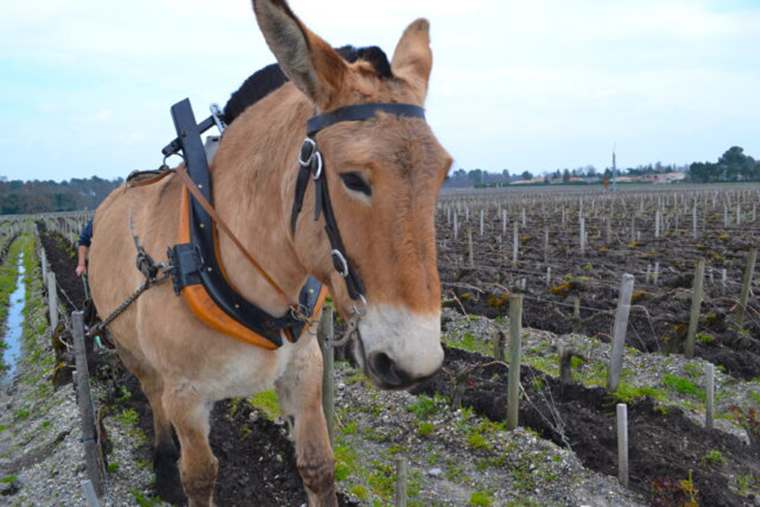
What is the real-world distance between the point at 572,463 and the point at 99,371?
605 centimetres

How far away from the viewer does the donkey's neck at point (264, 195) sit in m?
2.16

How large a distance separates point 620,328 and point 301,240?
16.9ft

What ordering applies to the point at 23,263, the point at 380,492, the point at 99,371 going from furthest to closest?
the point at 23,263
the point at 99,371
the point at 380,492

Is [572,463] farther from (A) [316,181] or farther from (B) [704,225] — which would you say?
(B) [704,225]

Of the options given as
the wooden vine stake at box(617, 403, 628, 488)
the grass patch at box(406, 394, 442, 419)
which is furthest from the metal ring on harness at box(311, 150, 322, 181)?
the grass patch at box(406, 394, 442, 419)

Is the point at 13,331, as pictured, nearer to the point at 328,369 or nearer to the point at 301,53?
the point at 328,369

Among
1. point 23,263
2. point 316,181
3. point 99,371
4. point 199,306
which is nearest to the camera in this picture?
point 316,181

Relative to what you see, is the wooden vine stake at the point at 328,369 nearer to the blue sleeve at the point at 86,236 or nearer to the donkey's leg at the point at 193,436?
the donkey's leg at the point at 193,436

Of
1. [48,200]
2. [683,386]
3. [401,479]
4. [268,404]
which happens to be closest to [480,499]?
[401,479]

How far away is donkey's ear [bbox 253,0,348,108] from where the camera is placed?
172cm

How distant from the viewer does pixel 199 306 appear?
236 centimetres

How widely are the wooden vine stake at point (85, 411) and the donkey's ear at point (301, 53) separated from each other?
3304 millimetres

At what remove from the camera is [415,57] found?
7.33 ft

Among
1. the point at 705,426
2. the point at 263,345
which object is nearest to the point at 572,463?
the point at 705,426
